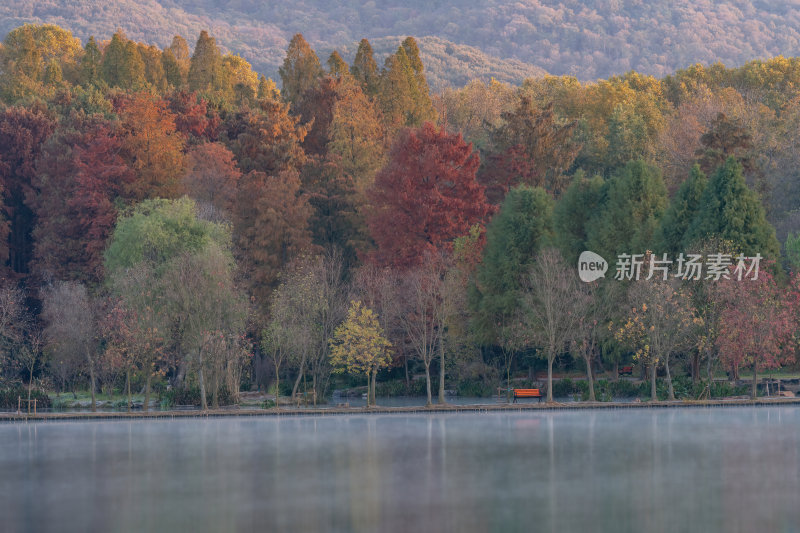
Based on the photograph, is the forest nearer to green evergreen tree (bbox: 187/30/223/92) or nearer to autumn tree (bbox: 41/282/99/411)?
Result: autumn tree (bbox: 41/282/99/411)

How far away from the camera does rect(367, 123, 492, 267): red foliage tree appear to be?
66138mm

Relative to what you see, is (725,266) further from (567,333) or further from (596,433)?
(596,433)

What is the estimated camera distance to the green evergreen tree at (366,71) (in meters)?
99.1

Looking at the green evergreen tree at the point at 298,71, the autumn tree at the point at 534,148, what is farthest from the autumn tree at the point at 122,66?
the autumn tree at the point at 534,148

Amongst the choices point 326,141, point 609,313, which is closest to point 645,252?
point 609,313

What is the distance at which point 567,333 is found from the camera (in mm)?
54031

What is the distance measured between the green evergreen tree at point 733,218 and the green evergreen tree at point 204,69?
2794 inches

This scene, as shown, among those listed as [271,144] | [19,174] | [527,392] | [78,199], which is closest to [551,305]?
[527,392]

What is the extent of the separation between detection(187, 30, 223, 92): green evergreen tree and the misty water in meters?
75.6

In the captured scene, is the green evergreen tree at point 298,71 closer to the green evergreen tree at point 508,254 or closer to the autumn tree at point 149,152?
the autumn tree at point 149,152

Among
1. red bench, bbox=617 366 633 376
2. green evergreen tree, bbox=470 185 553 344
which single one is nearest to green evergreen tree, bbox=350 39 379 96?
green evergreen tree, bbox=470 185 553 344

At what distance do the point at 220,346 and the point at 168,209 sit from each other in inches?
488

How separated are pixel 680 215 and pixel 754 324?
853 centimetres

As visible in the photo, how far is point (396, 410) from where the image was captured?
2009 inches
